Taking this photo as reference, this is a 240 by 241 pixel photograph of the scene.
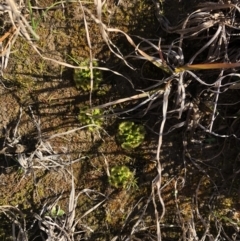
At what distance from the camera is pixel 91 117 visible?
90.0 inches

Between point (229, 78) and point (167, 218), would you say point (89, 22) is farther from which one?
point (167, 218)

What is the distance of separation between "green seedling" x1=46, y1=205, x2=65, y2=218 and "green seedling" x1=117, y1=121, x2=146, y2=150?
0.50 metres

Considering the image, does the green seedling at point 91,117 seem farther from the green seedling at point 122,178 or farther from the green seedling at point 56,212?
the green seedling at point 56,212

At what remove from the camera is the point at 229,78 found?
223 cm

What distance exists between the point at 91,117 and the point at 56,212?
0.55 meters

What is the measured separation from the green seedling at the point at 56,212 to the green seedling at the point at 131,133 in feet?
1.64

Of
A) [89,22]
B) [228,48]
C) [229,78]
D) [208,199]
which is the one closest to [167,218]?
[208,199]

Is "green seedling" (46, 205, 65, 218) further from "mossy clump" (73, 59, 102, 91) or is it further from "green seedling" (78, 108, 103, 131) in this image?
"mossy clump" (73, 59, 102, 91)

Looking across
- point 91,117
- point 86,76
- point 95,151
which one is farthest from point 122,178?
point 86,76

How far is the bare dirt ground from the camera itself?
2293 millimetres

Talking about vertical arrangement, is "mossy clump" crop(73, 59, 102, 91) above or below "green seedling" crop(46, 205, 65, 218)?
above

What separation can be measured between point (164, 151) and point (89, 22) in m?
0.79

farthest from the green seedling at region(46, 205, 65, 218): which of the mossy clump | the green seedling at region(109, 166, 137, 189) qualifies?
the mossy clump

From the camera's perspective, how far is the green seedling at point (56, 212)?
233 centimetres
